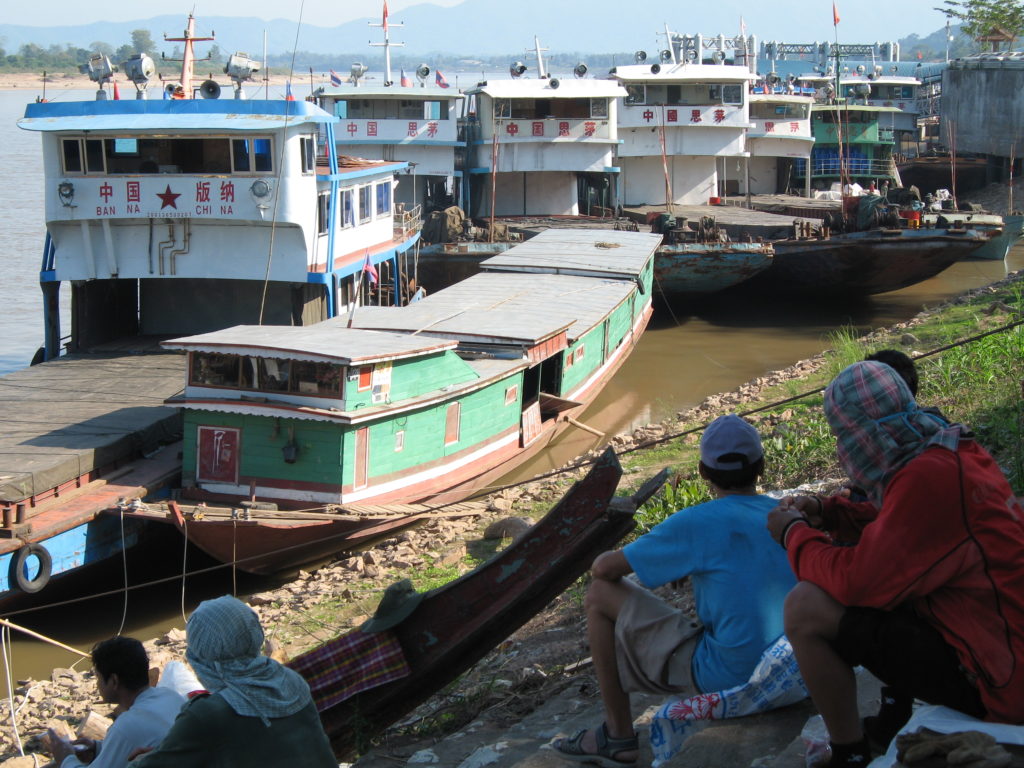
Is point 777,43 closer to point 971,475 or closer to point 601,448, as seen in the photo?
point 601,448

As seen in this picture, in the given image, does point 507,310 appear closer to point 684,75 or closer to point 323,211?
point 323,211

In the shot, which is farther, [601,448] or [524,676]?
[601,448]

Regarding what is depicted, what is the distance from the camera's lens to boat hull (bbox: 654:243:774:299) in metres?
20.4

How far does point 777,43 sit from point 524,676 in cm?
5594

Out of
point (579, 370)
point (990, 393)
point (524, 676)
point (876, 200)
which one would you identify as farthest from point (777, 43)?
point (524, 676)

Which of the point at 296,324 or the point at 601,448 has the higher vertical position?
the point at 296,324

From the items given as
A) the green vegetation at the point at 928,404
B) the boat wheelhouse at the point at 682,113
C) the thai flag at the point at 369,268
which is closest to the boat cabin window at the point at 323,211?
the thai flag at the point at 369,268

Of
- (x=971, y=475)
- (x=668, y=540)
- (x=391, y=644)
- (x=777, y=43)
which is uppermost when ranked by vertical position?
(x=777, y=43)

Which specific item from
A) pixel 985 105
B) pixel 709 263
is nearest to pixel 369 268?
pixel 709 263

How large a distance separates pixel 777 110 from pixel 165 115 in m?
20.7

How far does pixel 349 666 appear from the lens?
16.8 ft

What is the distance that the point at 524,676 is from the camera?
5586 millimetres

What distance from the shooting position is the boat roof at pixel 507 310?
1247 centimetres

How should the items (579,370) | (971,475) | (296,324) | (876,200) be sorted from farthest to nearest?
(876,200) < (579,370) < (296,324) < (971,475)
